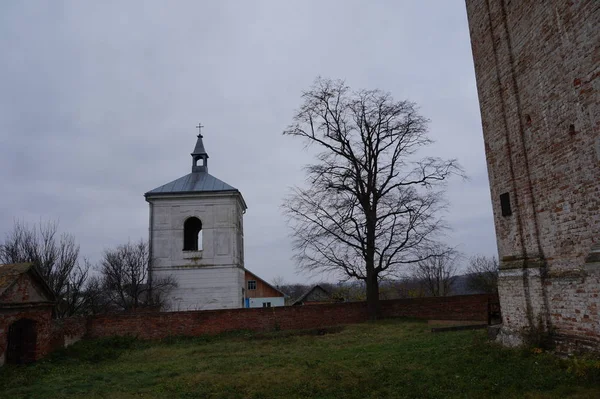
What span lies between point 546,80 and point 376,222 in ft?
43.5

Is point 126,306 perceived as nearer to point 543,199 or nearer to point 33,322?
point 33,322

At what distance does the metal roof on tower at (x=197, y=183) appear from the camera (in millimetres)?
27531

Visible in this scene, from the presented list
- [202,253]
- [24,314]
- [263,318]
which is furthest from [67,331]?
[202,253]

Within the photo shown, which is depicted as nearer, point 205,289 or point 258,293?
point 205,289

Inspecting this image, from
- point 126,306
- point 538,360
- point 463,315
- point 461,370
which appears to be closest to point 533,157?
point 538,360

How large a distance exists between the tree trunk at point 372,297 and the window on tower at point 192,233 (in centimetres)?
1230

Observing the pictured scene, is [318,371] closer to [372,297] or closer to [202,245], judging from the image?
[372,297]

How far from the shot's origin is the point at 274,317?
19172mm

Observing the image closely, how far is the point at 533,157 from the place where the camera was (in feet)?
28.9

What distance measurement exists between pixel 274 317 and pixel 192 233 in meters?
12.5

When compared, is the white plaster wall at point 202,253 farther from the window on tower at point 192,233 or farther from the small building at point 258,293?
the small building at point 258,293

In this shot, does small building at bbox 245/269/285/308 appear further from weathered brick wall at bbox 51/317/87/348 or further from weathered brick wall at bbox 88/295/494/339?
weathered brick wall at bbox 51/317/87/348

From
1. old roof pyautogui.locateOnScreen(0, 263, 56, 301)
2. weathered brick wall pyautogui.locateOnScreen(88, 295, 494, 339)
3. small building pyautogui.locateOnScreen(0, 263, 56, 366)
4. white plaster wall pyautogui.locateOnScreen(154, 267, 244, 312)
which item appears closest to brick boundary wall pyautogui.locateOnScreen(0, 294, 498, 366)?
weathered brick wall pyautogui.locateOnScreen(88, 295, 494, 339)

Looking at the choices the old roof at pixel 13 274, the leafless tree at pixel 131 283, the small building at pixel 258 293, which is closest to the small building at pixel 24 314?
the old roof at pixel 13 274
